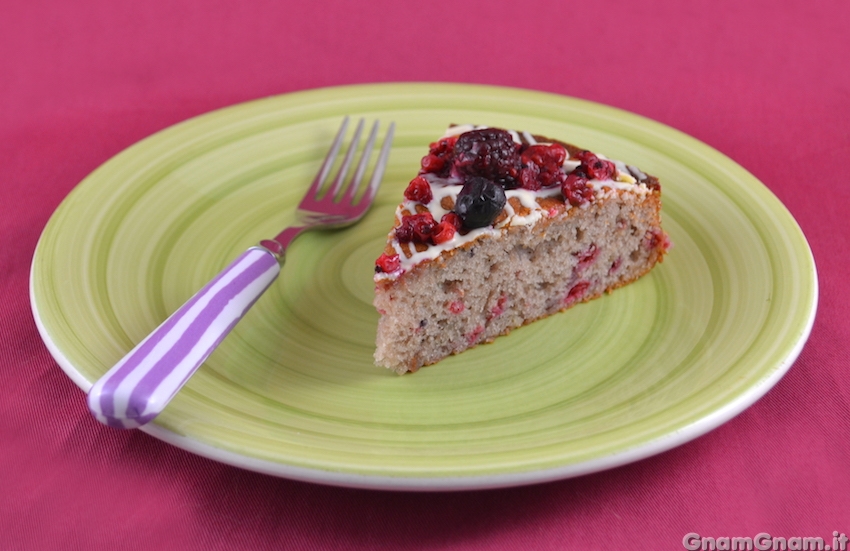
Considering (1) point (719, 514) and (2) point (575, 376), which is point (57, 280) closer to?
(2) point (575, 376)

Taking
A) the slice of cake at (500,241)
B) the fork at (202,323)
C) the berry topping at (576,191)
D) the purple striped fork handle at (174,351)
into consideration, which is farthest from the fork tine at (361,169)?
the berry topping at (576,191)

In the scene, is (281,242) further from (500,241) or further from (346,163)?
(500,241)

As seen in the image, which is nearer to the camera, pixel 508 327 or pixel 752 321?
pixel 752 321

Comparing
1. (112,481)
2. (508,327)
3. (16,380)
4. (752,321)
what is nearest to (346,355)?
(508,327)

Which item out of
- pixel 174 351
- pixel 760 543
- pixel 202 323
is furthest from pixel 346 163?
pixel 760 543

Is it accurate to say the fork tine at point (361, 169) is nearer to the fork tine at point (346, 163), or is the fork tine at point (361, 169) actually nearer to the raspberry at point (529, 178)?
the fork tine at point (346, 163)

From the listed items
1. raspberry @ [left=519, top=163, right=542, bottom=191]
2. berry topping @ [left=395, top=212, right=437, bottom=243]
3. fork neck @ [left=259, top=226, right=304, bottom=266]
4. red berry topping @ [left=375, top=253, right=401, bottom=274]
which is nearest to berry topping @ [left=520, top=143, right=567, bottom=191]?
raspberry @ [left=519, top=163, right=542, bottom=191]
